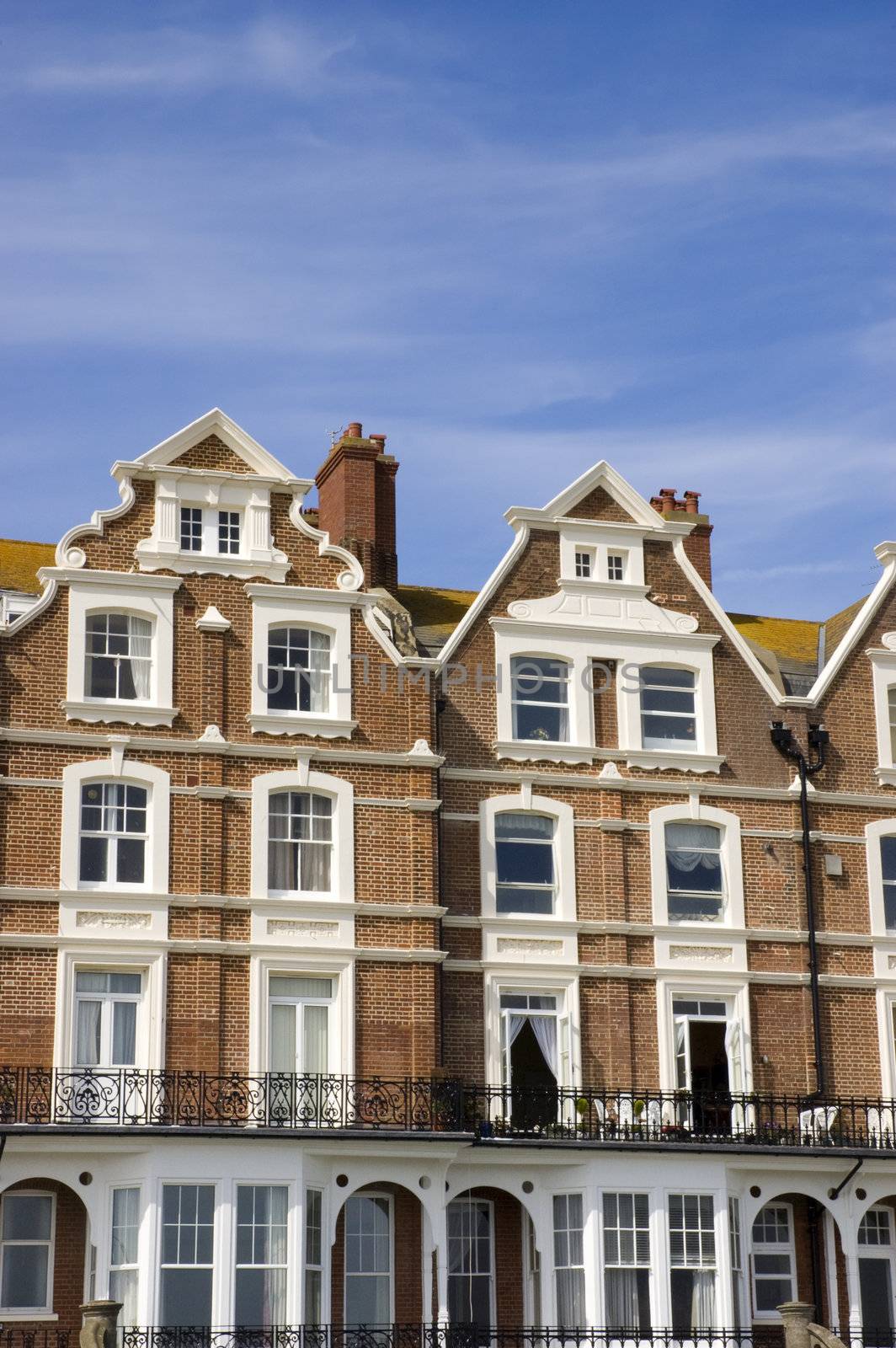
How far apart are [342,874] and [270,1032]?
2633mm

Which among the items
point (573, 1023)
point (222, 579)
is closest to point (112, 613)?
point (222, 579)

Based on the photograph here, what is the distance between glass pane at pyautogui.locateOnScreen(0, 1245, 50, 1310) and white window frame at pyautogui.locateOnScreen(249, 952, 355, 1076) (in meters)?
3.97

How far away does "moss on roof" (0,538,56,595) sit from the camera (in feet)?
117

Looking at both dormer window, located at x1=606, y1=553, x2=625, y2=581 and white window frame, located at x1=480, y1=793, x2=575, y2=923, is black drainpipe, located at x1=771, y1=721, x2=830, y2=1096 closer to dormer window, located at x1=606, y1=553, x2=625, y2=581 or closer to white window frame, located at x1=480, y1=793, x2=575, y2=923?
dormer window, located at x1=606, y1=553, x2=625, y2=581

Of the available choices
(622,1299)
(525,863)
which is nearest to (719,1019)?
(525,863)

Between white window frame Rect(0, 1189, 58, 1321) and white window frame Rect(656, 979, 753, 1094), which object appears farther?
white window frame Rect(656, 979, 753, 1094)

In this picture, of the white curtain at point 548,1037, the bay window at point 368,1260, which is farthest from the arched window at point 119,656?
the bay window at point 368,1260

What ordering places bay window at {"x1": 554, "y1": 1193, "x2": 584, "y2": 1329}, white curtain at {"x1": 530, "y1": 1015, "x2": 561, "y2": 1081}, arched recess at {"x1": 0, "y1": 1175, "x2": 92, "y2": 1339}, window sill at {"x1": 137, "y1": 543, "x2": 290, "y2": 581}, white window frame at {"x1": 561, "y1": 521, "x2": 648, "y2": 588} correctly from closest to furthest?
1. arched recess at {"x1": 0, "y1": 1175, "x2": 92, "y2": 1339}
2. bay window at {"x1": 554, "y1": 1193, "x2": 584, "y2": 1329}
3. window sill at {"x1": 137, "y1": 543, "x2": 290, "y2": 581}
4. white curtain at {"x1": 530, "y1": 1015, "x2": 561, "y2": 1081}
5. white window frame at {"x1": 561, "y1": 521, "x2": 648, "y2": 588}

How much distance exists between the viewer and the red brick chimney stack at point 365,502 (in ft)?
123

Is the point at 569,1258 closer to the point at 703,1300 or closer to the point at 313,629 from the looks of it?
the point at 703,1300

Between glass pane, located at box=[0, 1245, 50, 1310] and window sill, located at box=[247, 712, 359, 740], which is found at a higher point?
window sill, located at box=[247, 712, 359, 740]

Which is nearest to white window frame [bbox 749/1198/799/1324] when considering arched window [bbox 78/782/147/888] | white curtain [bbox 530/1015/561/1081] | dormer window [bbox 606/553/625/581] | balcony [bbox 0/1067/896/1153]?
balcony [bbox 0/1067/896/1153]

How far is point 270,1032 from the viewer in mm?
32594

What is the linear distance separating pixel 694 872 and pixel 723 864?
1.73ft
